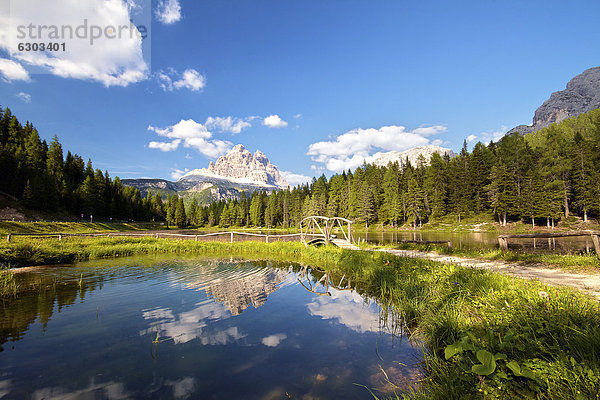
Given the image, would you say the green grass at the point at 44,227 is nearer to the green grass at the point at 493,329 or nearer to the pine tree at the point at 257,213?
the green grass at the point at 493,329

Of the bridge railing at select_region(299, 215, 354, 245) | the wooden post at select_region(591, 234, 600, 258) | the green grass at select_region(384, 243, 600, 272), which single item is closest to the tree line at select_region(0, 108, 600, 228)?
the bridge railing at select_region(299, 215, 354, 245)

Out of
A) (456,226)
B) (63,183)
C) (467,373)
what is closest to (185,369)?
(467,373)

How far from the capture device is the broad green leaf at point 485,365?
3148mm

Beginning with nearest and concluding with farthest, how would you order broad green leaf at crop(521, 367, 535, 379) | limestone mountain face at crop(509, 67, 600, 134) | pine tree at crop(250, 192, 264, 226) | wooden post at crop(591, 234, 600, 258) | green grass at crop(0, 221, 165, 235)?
broad green leaf at crop(521, 367, 535, 379) < wooden post at crop(591, 234, 600, 258) < green grass at crop(0, 221, 165, 235) < pine tree at crop(250, 192, 264, 226) < limestone mountain face at crop(509, 67, 600, 134)

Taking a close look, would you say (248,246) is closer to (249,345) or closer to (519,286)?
(249,345)

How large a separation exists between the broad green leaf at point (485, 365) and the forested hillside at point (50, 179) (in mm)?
85459

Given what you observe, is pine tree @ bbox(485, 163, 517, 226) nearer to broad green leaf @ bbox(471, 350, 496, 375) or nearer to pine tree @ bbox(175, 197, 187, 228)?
broad green leaf @ bbox(471, 350, 496, 375)

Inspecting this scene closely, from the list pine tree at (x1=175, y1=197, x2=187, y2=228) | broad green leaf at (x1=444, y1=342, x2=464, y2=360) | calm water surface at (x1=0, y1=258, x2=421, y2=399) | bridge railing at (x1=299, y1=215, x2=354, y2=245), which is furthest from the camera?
pine tree at (x1=175, y1=197, x2=187, y2=228)

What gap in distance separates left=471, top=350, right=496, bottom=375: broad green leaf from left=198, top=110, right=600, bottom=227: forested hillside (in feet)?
209

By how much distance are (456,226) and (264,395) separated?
70637mm

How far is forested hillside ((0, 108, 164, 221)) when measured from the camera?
5969 cm

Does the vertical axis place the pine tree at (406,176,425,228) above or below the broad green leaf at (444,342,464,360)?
above

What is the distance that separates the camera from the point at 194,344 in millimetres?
6406

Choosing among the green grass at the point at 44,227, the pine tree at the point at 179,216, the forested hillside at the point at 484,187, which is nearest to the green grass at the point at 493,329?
the green grass at the point at 44,227
